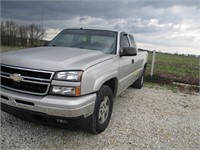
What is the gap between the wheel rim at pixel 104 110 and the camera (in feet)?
10.6

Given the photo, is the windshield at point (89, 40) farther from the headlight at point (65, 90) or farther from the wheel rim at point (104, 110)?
the headlight at point (65, 90)

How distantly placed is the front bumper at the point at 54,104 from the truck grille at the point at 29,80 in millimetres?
85

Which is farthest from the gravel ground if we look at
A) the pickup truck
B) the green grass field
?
the green grass field

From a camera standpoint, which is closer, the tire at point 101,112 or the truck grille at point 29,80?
the truck grille at point 29,80

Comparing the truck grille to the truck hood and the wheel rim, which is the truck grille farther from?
the wheel rim

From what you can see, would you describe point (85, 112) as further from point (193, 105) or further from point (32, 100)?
point (193, 105)

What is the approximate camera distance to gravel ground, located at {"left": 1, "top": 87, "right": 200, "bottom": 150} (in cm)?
295

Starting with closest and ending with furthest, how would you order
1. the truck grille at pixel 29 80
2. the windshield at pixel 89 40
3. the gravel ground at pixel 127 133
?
the truck grille at pixel 29 80 < the gravel ground at pixel 127 133 < the windshield at pixel 89 40

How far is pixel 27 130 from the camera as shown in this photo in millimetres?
3248

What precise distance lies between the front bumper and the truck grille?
0.09m

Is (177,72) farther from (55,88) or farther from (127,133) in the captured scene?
(55,88)

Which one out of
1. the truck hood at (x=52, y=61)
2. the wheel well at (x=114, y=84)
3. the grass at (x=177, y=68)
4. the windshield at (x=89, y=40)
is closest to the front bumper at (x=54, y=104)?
the truck hood at (x=52, y=61)

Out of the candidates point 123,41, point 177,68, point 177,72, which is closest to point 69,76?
point 123,41

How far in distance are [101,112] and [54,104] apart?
1.03 meters
